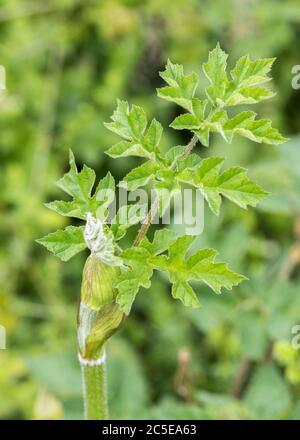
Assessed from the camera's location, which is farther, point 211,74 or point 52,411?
point 52,411

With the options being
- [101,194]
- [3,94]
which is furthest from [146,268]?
[3,94]

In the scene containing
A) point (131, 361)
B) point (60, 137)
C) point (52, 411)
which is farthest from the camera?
point (60, 137)

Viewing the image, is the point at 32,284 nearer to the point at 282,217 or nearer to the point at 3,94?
the point at 3,94

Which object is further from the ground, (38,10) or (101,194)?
(38,10)

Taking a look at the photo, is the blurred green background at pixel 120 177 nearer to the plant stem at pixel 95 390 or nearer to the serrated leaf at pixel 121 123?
the plant stem at pixel 95 390

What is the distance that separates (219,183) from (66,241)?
0.24 meters

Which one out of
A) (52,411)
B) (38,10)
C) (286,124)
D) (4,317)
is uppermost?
(38,10)

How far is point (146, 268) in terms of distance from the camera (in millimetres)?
1091

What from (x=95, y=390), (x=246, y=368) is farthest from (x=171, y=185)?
(x=246, y=368)

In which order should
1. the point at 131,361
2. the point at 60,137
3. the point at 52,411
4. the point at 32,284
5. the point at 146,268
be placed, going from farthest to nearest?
the point at 60,137
the point at 32,284
the point at 131,361
the point at 52,411
the point at 146,268

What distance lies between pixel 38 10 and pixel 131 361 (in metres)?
1.56

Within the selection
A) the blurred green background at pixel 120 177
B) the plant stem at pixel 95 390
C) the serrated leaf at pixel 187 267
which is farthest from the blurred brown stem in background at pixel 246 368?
the serrated leaf at pixel 187 267

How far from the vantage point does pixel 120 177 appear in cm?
298

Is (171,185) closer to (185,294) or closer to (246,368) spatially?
(185,294)
